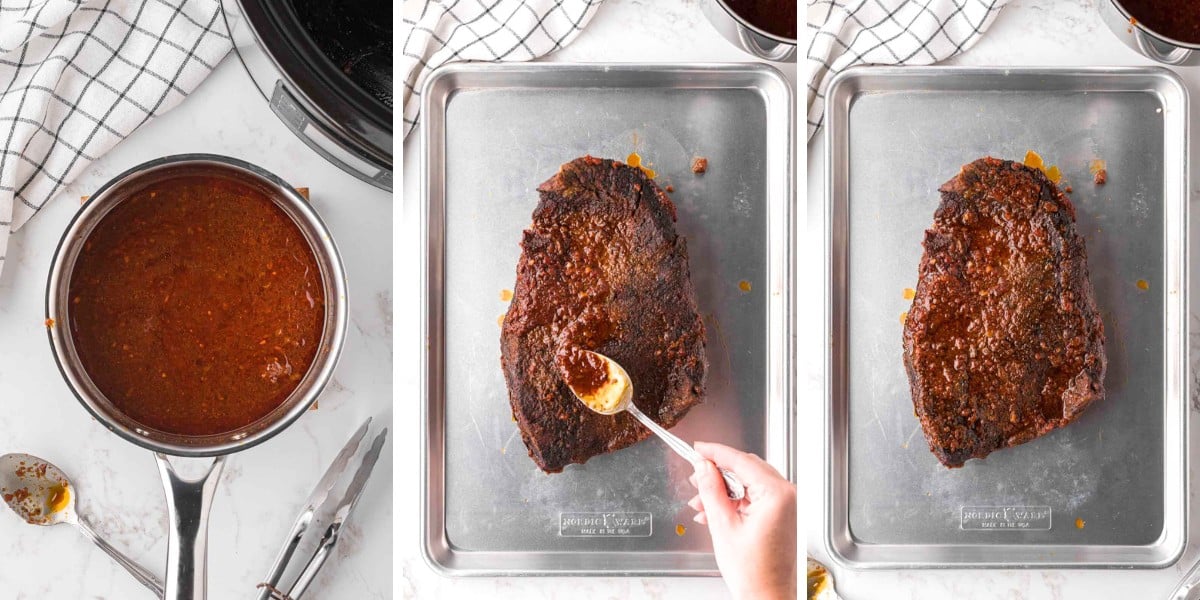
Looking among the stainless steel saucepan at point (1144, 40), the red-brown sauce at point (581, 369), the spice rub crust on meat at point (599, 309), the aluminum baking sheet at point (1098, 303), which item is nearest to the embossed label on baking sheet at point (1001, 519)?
the aluminum baking sheet at point (1098, 303)

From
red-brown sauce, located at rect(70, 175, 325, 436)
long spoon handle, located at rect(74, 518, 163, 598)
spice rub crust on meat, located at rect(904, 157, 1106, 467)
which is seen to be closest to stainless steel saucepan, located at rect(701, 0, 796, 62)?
spice rub crust on meat, located at rect(904, 157, 1106, 467)

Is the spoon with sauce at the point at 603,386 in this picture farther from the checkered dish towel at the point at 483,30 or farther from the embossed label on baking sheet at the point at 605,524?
the checkered dish towel at the point at 483,30

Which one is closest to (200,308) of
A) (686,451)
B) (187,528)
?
(187,528)

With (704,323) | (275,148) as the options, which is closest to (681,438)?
(704,323)

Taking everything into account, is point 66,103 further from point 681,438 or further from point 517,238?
point 681,438

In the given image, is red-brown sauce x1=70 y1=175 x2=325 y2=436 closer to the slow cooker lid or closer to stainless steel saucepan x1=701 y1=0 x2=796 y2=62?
the slow cooker lid
